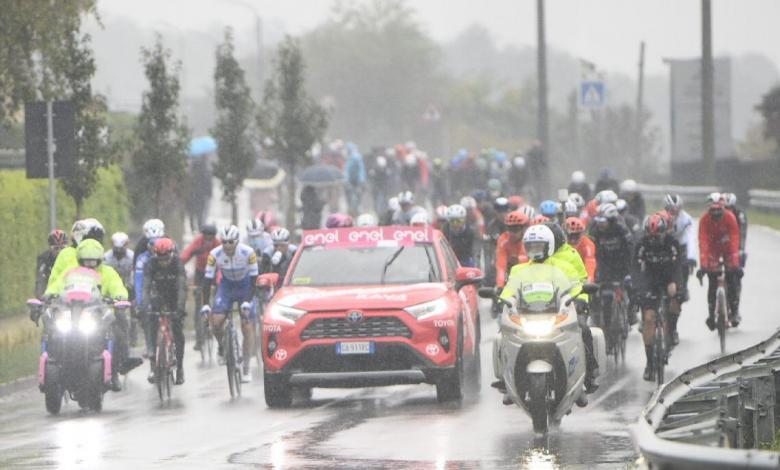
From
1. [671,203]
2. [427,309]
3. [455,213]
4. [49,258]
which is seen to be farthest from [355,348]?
[455,213]

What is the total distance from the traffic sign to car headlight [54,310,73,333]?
40604 millimetres

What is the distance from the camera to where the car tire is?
20.8 m

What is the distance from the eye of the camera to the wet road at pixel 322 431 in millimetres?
16203

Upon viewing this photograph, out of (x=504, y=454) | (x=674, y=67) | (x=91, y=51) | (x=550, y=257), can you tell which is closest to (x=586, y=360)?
(x=550, y=257)

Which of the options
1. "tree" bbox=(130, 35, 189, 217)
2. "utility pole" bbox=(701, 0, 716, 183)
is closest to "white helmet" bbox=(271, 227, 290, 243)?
"tree" bbox=(130, 35, 189, 217)

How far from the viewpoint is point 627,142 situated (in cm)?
9538

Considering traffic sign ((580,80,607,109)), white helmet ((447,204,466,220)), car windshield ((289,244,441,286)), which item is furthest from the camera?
traffic sign ((580,80,607,109))

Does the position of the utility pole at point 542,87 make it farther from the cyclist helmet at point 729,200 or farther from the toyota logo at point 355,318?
the toyota logo at point 355,318

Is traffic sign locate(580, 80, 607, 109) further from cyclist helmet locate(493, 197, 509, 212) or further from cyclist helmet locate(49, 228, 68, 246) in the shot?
cyclist helmet locate(49, 228, 68, 246)

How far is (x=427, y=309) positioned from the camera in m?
20.6

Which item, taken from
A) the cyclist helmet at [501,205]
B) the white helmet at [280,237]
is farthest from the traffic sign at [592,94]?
the white helmet at [280,237]

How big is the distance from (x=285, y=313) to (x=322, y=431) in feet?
8.13

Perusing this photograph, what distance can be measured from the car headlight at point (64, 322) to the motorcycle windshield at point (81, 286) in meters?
0.13

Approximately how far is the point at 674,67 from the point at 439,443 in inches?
1864
